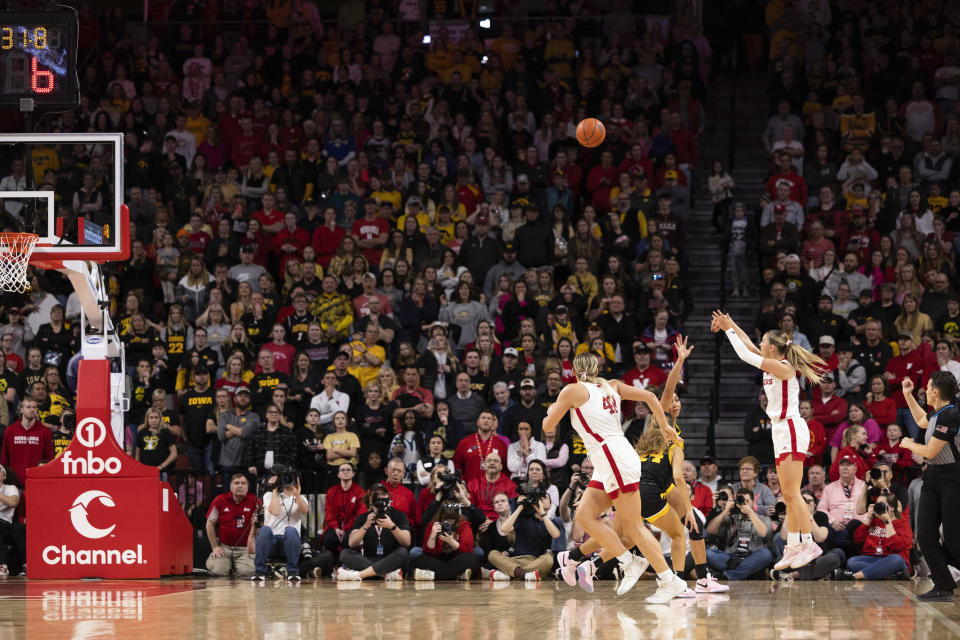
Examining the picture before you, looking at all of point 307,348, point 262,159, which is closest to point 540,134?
point 262,159

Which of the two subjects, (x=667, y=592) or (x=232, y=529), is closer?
(x=667, y=592)

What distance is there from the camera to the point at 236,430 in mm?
17922

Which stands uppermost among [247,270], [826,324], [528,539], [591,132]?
[591,132]

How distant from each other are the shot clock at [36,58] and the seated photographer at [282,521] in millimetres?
5397

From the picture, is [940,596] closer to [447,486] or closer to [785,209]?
[447,486]

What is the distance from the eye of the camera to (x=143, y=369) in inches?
745

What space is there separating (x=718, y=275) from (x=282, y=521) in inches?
361

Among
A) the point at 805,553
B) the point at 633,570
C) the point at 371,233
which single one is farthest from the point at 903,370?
the point at 371,233

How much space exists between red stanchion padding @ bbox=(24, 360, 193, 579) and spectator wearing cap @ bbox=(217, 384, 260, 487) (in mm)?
1703

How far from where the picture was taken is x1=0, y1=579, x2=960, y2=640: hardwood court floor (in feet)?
33.2

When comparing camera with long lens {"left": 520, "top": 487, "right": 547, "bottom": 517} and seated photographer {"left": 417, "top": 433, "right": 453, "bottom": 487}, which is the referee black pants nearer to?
camera with long lens {"left": 520, "top": 487, "right": 547, "bottom": 517}

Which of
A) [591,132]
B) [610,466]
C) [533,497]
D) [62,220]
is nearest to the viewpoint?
[610,466]

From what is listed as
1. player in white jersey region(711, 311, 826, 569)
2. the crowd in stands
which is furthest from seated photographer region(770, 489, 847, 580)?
player in white jersey region(711, 311, 826, 569)

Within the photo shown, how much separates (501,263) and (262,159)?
548 cm
